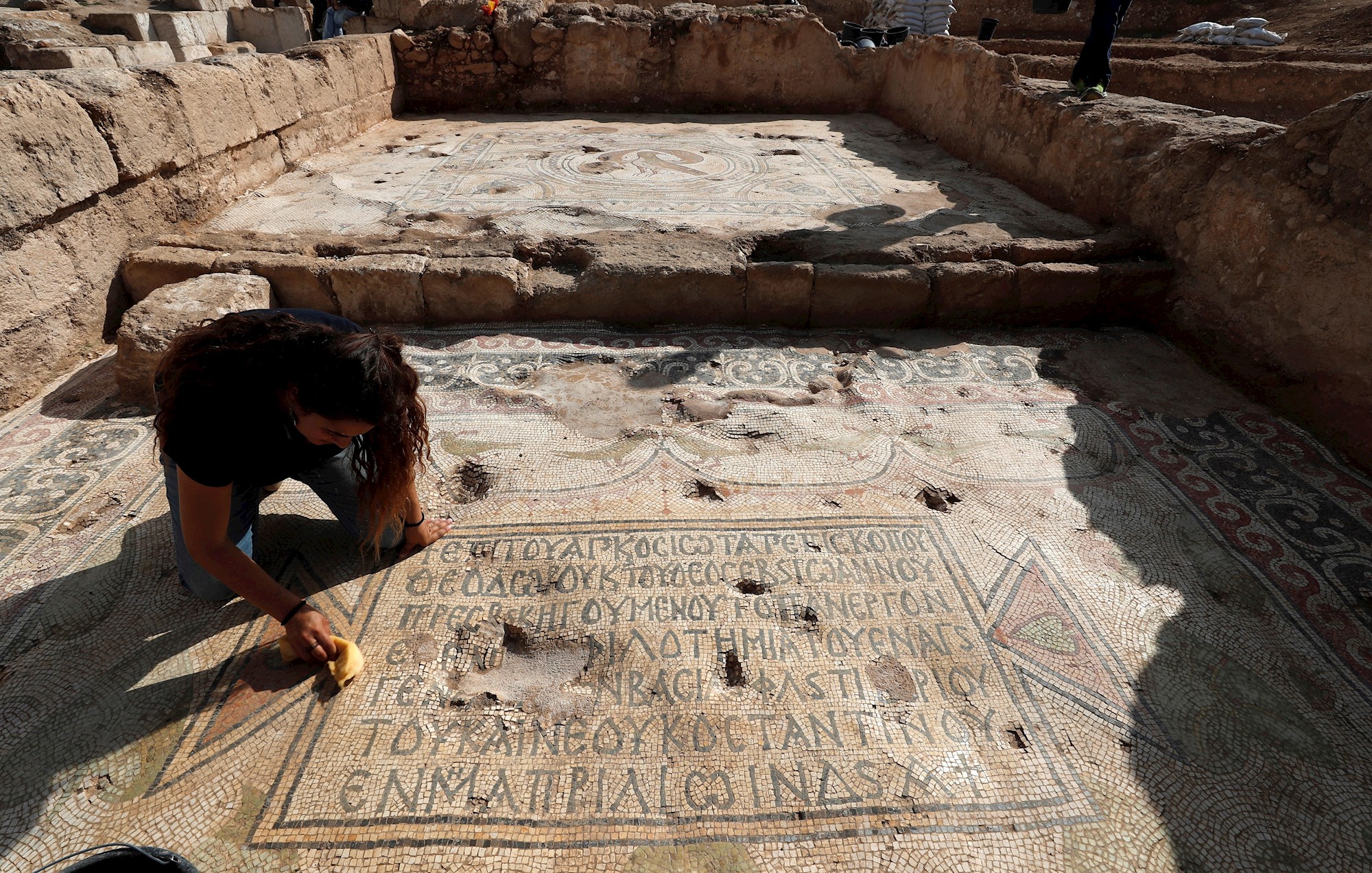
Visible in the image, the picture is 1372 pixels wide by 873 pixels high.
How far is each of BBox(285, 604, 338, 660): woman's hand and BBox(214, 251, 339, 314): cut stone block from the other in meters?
2.14

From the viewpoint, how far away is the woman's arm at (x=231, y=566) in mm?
1515

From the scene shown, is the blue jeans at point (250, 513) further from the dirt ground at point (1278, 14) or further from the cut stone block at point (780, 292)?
the dirt ground at point (1278, 14)

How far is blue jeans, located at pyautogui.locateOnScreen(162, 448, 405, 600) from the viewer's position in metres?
1.80

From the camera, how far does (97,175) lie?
10.6 ft

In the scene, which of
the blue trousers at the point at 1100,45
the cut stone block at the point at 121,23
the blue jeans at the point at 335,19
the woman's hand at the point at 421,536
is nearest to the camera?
the woman's hand at the point at 421,536

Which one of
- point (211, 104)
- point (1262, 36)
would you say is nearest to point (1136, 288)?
point (211, 104)

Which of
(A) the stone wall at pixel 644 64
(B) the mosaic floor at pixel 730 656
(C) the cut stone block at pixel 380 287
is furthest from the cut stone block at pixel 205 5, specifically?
(B) the mosaic floor at pixel 730 656

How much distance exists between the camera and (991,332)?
12.1 feet

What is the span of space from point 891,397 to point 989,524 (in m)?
0.88

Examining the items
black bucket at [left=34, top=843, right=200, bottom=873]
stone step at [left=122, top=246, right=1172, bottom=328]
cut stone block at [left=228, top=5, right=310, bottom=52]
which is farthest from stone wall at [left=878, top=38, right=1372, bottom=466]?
cut stone block at [left=228, top=5, right=310, bottom=52]

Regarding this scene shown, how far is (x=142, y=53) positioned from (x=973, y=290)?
10.3 m

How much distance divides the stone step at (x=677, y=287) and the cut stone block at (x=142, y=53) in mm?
6266

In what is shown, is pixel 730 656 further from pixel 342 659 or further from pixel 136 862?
pixel 136 862

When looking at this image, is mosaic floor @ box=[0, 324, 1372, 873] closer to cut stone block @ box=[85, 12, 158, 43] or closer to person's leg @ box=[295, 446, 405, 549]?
person's leg @ box=[295, 446, 405, 549]
